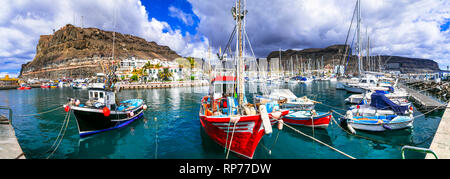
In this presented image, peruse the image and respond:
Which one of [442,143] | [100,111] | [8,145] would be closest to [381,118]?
[442,143]

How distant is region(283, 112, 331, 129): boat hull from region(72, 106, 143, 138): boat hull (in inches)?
554

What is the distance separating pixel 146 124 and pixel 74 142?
17.3ft

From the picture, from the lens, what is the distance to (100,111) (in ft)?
38.5

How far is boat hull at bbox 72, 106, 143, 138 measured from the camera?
11.2 metres

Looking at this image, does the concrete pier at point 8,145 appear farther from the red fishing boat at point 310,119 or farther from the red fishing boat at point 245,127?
the red fishing boat at point 310,119

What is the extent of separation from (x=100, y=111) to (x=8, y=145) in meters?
5.26

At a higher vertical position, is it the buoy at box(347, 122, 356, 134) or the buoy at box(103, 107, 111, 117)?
the buoy at box(103, 107, 111, 117)

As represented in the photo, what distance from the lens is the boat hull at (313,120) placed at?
12602mm

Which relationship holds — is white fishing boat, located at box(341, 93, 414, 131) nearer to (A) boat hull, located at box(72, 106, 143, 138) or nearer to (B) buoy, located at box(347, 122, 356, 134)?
(B) buoy, located at box(347, 122, 356, 134)

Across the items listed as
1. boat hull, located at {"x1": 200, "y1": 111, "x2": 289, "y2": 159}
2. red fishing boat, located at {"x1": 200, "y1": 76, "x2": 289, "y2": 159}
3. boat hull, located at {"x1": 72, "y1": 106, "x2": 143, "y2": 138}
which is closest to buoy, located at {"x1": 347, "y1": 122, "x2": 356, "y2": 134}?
red fishing boat, located at {"x1": 200, "y1": 76, "x2": 289, "y2": 159}

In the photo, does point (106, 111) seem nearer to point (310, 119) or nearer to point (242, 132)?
point (242, 132)

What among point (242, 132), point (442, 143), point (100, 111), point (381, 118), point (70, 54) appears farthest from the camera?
point (70, 54)
